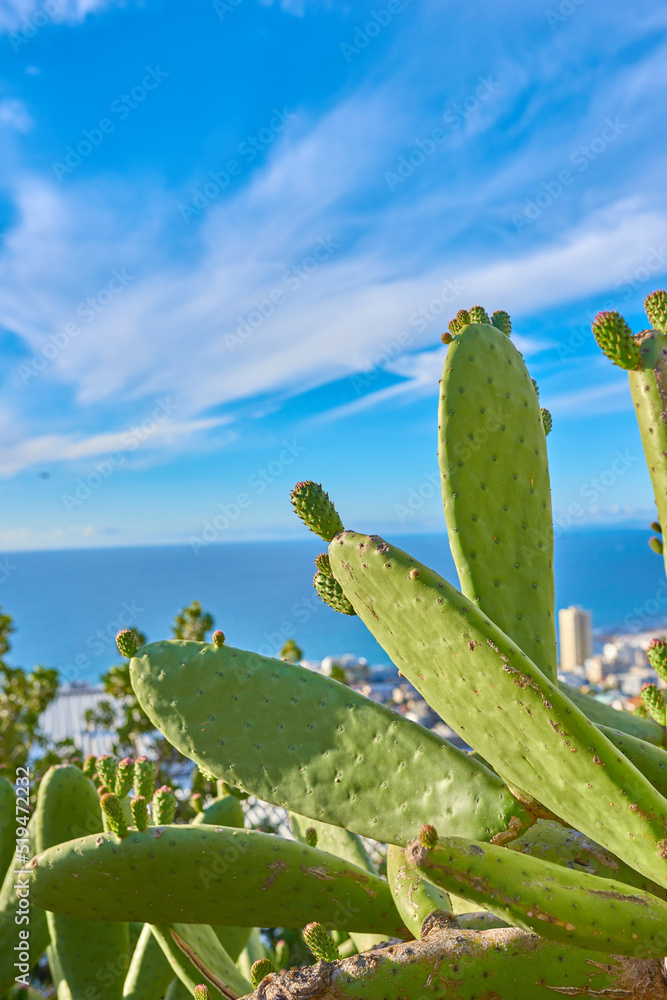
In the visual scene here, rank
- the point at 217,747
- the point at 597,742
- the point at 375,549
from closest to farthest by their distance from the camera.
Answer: the point at 597,742, the point at 375,549, the point at 217,747

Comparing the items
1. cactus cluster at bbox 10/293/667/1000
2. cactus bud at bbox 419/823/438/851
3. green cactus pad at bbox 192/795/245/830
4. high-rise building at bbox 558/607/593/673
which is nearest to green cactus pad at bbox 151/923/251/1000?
cactus cluster at bbox 10/293/667/1000

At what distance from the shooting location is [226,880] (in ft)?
4.20

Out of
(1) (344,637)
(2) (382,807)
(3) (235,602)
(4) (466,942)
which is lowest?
(4) (466,942)

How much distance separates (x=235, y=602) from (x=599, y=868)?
179 feet

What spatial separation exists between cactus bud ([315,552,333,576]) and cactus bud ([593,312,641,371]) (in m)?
0.59

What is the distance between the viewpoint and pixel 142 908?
52.2 inches

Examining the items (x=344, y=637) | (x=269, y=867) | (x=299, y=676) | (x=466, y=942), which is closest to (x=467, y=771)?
(x=466, y=942)

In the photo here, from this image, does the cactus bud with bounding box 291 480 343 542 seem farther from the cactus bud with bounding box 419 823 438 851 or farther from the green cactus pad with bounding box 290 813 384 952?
the green cactus pad with bounding box 290 813 384 952

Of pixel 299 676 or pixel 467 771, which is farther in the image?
pixel 299 676

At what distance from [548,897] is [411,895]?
0.39m

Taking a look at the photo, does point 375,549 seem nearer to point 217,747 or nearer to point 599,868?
point 217,747

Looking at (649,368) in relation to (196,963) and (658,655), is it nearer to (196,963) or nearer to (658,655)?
(658,655)

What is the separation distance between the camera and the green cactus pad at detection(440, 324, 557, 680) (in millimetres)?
1199

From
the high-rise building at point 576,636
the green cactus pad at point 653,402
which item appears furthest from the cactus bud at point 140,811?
the high-rise building at point 576,636
